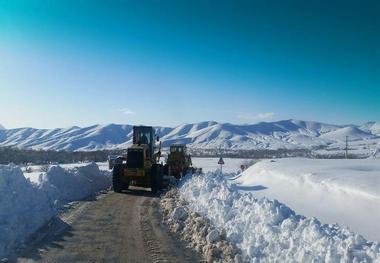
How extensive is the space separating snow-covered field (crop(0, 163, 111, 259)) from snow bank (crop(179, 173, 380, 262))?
4532 millimetres

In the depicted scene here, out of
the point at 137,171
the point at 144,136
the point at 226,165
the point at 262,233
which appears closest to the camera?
the point at 262,233

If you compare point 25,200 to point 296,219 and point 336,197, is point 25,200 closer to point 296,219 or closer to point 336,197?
point 296,219

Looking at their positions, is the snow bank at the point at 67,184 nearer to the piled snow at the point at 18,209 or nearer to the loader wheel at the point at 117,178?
the loader wheel at the point at 117,178

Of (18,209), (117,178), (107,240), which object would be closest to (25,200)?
(18,209)

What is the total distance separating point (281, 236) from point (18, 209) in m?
7.90

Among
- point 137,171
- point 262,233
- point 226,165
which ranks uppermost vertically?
point 137,171

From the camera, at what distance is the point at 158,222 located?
13117mm

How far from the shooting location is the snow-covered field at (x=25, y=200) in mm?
10489

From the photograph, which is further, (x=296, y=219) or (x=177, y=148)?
(x=177, y=148)

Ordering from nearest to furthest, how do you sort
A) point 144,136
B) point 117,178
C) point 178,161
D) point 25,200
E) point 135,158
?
1. point 25,200
2. point 117,178
3. point 135,158
4. point 144,136
5. point 178,161

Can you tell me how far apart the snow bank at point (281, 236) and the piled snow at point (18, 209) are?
4.52m

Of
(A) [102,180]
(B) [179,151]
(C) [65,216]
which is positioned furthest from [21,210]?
(B) [179,151]

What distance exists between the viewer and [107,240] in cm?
1057

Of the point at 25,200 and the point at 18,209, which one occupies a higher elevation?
the point at 25,200
